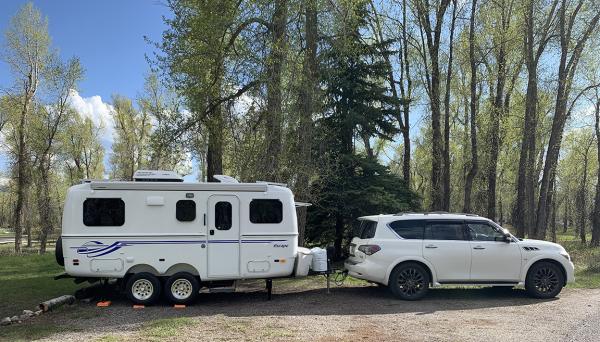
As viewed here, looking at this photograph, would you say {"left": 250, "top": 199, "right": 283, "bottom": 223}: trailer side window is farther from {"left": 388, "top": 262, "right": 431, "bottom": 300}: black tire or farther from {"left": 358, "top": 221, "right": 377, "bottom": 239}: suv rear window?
{"left": 388, "top": 262, "right": 431, "bottom": 300}: black tire

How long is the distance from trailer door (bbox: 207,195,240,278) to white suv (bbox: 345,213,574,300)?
9.40 ft

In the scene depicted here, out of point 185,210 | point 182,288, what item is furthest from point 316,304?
point 185,210

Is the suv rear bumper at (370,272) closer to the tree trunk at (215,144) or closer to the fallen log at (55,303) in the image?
the fallen log at (55,303)

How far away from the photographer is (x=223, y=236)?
10352 millimetres

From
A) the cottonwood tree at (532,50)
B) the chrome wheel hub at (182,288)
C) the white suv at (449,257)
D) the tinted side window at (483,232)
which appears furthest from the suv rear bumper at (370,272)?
the cottonwood tree at (532,50)

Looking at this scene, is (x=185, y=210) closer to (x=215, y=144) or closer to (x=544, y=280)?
(x=215, y=144)

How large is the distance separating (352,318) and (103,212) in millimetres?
5443

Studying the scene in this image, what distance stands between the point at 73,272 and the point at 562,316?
9621 mm

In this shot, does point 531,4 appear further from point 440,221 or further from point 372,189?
point 440,221

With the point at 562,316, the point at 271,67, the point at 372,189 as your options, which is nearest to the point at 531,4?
the point at 372,189

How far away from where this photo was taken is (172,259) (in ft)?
33.2

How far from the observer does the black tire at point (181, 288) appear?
33.0 ft

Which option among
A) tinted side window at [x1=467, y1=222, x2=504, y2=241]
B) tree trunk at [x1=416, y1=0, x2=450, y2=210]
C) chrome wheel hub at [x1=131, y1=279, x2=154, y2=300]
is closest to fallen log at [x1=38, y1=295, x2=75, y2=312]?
chrome wheel hub at [x1=131, y1=279, x2=154, y2=300]

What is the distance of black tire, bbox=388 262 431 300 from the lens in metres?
10.8
